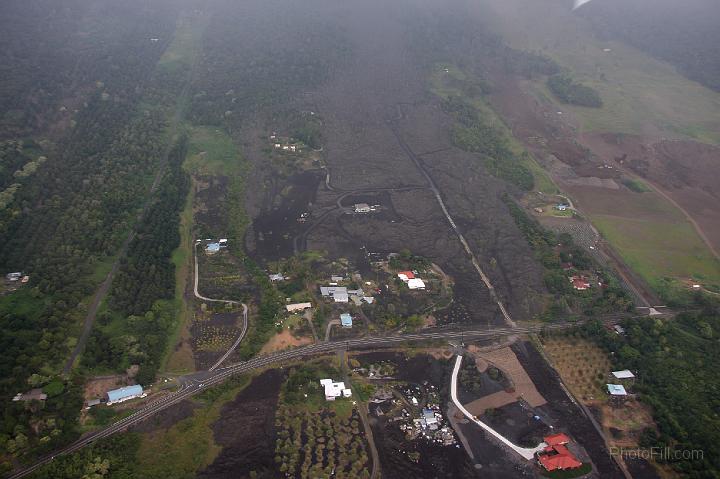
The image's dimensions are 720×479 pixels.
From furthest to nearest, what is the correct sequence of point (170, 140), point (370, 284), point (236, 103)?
1. point (236, 103)
2. point (170, 140)
3. point (370, 284)

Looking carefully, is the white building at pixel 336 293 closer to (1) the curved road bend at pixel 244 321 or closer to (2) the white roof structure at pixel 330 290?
(2) the white roof structure at pixel 330 290

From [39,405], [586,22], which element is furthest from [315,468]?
[586,22]

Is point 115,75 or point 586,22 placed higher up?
point 586,22

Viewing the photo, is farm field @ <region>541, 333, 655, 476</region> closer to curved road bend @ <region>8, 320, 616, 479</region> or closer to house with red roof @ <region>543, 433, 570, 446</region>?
curved road bend @ <region>8, 320, 616, 479</region>

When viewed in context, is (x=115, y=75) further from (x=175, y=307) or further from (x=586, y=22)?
(x=586, y=22)

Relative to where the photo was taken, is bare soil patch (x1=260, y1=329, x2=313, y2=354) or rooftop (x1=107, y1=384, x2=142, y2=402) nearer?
rooftop (x1=107, y1=384, x2=142, y2=402)

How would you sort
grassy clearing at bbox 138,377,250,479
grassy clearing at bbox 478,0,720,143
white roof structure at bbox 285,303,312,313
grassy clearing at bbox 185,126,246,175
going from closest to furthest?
grassy clearing at bbox 138,377,250,479, white roof structure at bbox 285,303,312,313, grassy clearing at bbox 185,126,246,175, grassy clearing at bbox 478,0,720,143

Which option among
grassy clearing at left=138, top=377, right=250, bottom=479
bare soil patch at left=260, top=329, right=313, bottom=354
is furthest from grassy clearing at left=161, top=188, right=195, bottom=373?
bare soil patch at left=260, top=329, right=313, bottom=354

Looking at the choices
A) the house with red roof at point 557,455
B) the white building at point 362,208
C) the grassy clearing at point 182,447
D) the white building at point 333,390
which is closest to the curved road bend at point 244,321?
the grassy clearing at point 182,447
